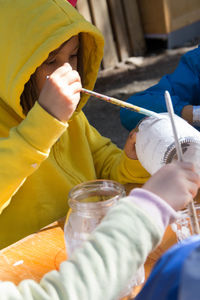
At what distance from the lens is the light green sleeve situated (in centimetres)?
64

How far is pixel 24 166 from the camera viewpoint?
3.52 ft

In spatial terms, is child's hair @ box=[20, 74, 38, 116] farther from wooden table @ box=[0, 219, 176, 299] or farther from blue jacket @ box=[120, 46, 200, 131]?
blue jacket @ box=[120, 46, 200, 131]

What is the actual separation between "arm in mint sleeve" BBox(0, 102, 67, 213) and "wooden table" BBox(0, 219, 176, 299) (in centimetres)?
14

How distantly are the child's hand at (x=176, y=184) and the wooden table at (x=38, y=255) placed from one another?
27 centimetres

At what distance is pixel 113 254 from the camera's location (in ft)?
2.11

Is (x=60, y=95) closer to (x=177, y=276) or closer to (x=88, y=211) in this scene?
(x=88, y=211)

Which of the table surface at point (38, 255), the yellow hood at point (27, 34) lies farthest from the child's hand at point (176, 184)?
the yellow hood at point (27, 34)

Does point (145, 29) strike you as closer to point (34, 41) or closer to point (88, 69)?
point (88, 69)

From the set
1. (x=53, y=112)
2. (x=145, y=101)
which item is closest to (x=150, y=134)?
(x=53, y=112)

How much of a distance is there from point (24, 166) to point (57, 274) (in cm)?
44

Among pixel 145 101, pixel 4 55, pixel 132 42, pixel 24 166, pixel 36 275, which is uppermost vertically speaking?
pixel 4 55

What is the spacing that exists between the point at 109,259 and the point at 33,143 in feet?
1.54

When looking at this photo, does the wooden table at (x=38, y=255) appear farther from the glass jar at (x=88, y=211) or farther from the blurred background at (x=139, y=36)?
the blurred background at (x=139, y=36)

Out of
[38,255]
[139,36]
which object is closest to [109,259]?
[38,255]
